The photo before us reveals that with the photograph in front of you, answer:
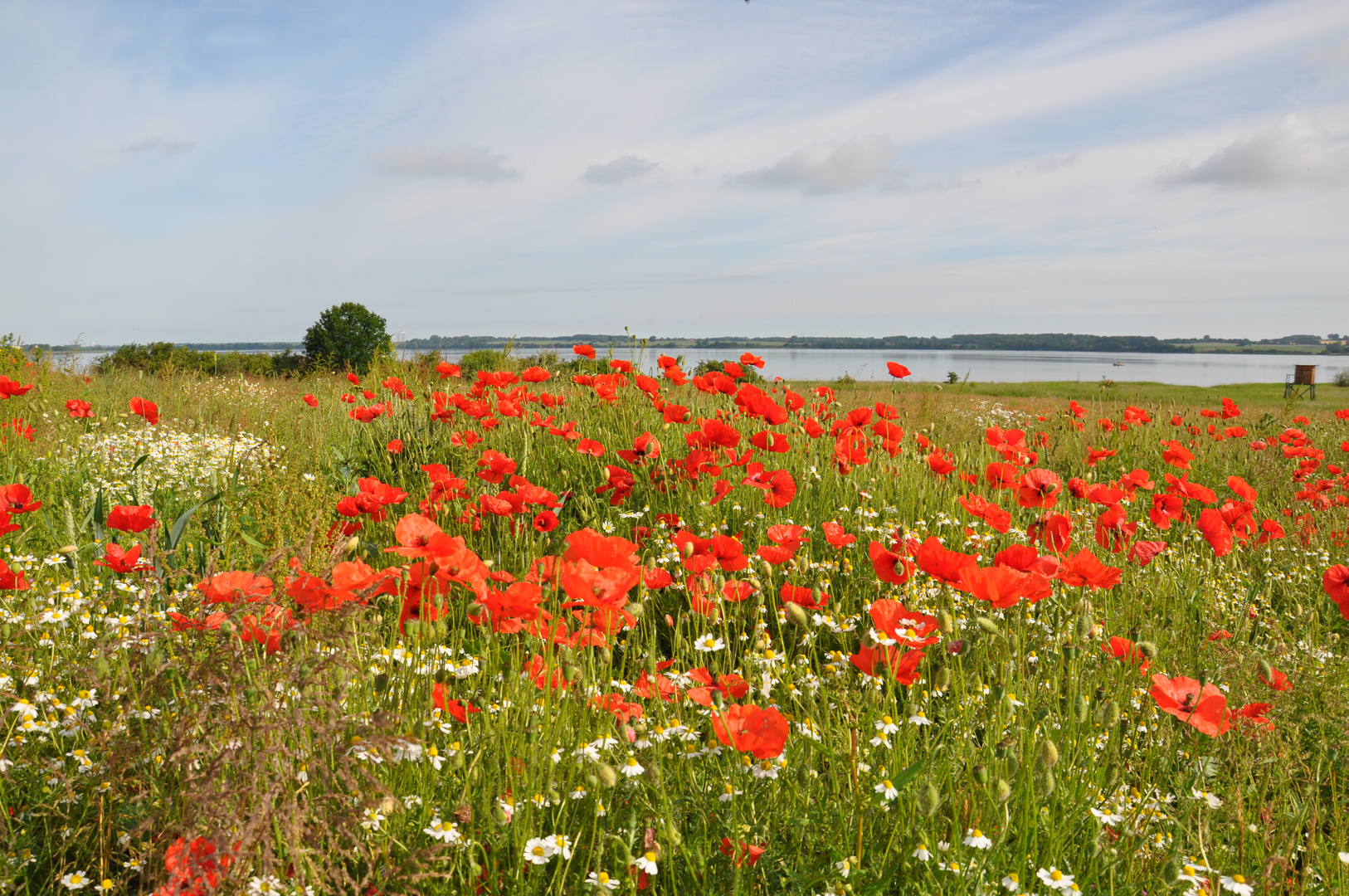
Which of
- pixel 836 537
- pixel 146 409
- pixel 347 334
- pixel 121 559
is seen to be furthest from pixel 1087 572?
pixel 347 334

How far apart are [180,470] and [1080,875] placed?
5.08 meters

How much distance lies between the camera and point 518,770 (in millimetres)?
1612

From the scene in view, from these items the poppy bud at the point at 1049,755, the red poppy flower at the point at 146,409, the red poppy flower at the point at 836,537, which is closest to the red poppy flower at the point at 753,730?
the poppy bud at the point at 1049,755

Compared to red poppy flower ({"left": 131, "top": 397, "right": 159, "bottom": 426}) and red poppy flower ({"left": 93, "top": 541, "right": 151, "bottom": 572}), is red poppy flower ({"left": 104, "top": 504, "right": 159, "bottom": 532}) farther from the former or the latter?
red poppy flower ({"left": 131, "top": 397, "right": 159, "bottom": 426})

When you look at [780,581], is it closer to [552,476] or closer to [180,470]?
[552,476]

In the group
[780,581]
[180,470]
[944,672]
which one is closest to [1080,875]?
[944,672]

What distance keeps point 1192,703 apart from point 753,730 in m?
1.01

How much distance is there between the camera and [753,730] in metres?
1.50

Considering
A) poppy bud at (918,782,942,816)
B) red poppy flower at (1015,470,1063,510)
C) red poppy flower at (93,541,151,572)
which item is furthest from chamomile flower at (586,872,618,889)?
red poppy flower at (1015,470,1063,510)

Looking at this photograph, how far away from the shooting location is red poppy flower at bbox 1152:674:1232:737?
163cm

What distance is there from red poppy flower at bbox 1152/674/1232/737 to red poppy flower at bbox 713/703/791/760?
85 cm

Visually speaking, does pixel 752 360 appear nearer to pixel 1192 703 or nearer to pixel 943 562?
pixel 943 562

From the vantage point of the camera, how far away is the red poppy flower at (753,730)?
56.9 inches

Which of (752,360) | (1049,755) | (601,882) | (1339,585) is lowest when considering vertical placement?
(601,882)
